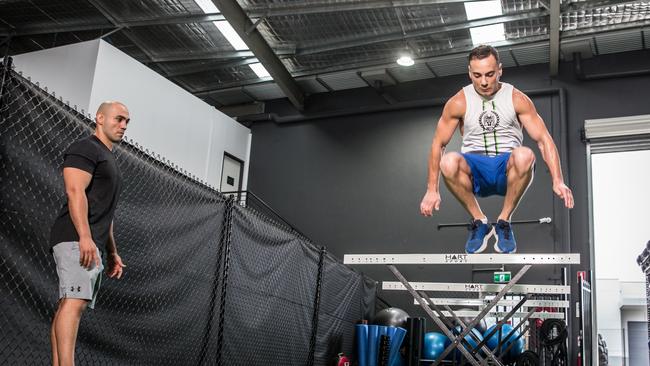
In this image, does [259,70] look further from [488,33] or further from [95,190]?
[95,190]

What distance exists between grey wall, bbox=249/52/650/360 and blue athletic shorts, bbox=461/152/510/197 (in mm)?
6733

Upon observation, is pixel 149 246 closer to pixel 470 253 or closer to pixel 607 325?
pixel 470 253

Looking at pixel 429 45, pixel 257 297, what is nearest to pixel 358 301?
pixel 257 297

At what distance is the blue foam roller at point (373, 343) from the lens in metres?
8.75

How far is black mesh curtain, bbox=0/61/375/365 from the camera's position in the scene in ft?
11.3

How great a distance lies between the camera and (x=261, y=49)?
11211 mm

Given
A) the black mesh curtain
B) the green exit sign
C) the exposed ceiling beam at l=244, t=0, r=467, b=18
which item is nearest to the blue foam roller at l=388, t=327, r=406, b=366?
the black mesh curtain

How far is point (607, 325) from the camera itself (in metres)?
13.5

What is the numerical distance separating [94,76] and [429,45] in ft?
19.1

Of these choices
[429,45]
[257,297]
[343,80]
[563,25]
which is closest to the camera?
[257,297]

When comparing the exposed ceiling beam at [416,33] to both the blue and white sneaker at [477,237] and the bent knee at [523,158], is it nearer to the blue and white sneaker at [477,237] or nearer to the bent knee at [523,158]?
the blue and white sneaker at [477,237]

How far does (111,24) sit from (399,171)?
585 centimetres

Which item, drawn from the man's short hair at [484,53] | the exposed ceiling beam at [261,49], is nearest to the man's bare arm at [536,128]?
the man's short hair at [484,53]

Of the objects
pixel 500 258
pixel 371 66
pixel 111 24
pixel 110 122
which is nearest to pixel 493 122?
pixel 500 258
